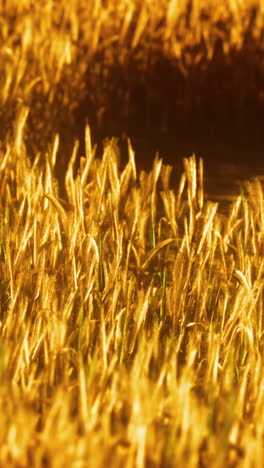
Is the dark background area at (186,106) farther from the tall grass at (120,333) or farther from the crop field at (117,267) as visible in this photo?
the tall grass at (120,333)

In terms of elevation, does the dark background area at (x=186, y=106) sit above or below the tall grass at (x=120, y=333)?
above

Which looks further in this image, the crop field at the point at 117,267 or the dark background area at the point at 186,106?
the dark background area at the point at 186,106

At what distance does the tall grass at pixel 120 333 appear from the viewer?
59.3 inches

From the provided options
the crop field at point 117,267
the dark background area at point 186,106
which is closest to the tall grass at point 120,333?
the crop field at point 117,267

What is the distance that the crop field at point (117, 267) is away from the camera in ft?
5.09

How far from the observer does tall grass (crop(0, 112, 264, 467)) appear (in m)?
1.51

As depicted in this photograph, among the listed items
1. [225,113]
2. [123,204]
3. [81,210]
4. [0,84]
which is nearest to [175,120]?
[225,113]

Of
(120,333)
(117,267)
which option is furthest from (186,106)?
(120,333)

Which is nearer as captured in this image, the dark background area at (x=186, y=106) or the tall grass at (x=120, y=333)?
the tall grass at (x=120, y=333)

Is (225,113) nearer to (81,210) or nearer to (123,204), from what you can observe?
(123,204)

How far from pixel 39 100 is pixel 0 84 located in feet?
0.81

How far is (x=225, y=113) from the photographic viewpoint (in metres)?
4.27

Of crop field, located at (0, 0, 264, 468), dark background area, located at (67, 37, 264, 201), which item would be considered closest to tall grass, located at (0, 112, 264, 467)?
crop field, located at (0, 0, 264, 468)

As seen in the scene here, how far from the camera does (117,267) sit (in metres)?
2.25
